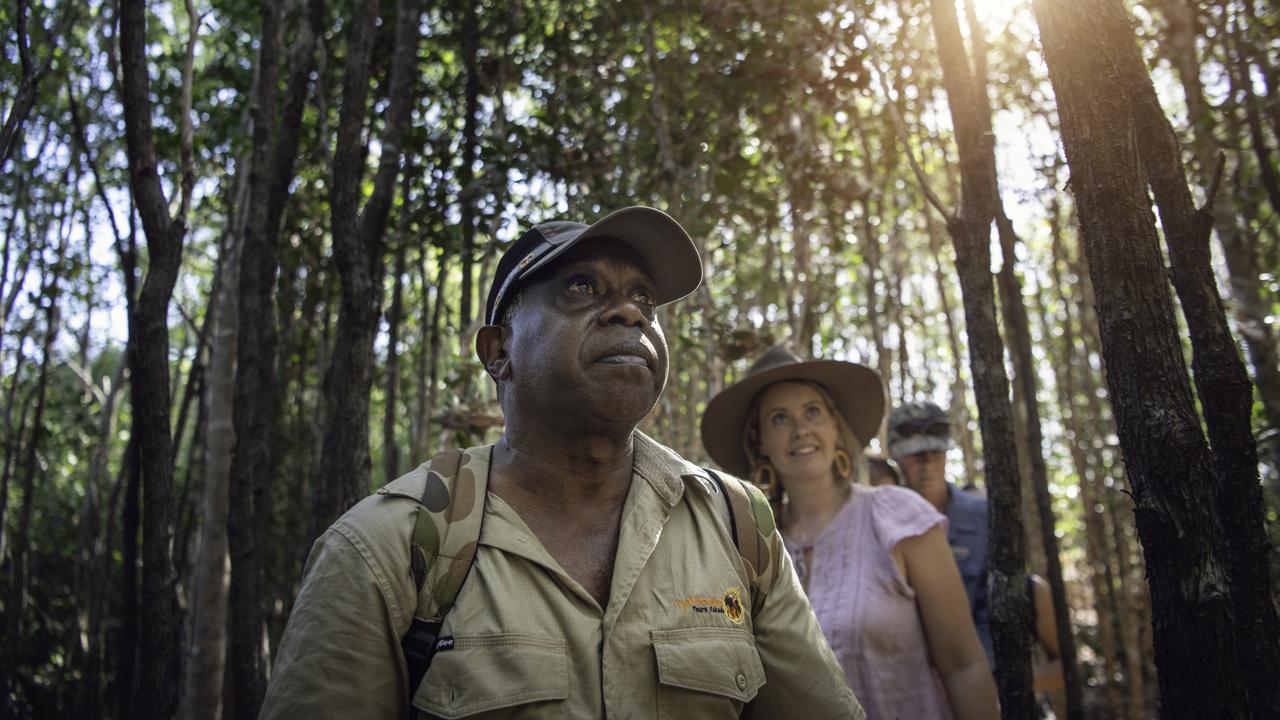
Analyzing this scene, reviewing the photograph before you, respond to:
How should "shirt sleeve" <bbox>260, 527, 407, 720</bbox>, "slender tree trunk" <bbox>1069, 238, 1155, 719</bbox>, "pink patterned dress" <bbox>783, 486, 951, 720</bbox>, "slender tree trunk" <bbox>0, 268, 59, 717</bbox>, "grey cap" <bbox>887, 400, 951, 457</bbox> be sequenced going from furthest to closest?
1. "slender tree trunk" <bbox>1069, 238, 1155, 719</bbox>
2. "slender tree trunk" <bbox>0, 268, 59, 717</bbox>
3. "grey cap" <bbox>887, 400, 951, 457</bbox>
4. "pink patterned dress" <bbox>783, 486, 951, 720</bbox>
5. "shirt sleeve" <bbox>260, 527, 407, 720</bbox>

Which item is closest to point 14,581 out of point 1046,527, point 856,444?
point 856,444

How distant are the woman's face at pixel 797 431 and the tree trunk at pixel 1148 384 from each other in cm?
163

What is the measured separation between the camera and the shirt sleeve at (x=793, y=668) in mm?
2043

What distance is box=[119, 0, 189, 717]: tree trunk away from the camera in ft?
11.8

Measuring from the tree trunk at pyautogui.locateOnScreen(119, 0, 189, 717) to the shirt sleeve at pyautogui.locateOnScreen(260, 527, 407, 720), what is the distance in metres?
2.26

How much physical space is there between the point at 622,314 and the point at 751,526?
24.8 inches

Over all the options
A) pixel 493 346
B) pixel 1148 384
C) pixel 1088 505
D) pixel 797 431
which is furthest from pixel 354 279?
pixel 1088 505

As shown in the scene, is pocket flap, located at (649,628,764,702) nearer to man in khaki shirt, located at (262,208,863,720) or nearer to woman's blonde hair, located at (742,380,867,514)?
man in khaki shirt, located at (262,208,863,720)

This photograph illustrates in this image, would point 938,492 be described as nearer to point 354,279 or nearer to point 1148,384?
point 1148,384

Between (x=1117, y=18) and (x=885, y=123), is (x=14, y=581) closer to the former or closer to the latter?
(x=885, y=123)

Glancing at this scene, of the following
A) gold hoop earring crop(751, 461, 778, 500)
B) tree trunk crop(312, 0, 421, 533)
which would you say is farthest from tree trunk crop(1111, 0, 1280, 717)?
tree trunk crop(312, 0, 421, 533)

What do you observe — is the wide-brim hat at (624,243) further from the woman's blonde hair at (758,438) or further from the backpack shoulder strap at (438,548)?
the woman's blonde hair at (758,438)

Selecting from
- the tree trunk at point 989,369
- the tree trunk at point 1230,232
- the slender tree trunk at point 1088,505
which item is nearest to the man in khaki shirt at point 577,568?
the tree trunk at point 989,369

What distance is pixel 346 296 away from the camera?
153 inches
